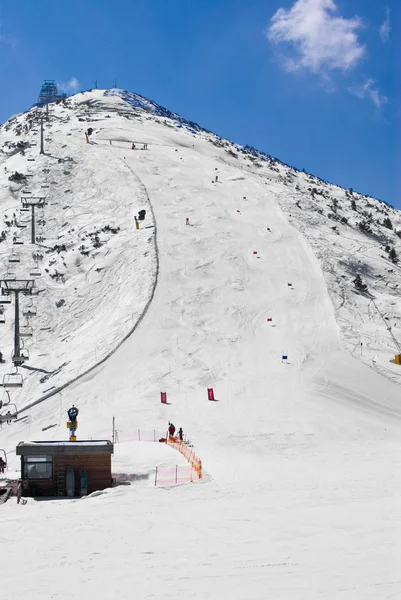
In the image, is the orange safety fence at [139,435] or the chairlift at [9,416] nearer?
the orange safety fence at [139,435]

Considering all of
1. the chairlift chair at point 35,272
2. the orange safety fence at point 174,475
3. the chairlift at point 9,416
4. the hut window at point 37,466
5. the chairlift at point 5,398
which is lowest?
the orange safety fence at point 174,475

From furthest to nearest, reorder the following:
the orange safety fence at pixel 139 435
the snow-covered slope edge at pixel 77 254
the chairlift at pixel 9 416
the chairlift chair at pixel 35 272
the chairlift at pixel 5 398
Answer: the chairlift chair at pixel 35 272
the snow-covered slope edge at pixel 77 254
the chairlift at pixel 5 398
the chairlift at pixel 9 416
the orange safety fence at pixel 139 435

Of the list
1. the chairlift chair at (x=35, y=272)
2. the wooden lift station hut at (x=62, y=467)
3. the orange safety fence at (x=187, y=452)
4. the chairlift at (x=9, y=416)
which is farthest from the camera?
the chairlift chair at (x=35, y=272)

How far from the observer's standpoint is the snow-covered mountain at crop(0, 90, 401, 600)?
1148cm

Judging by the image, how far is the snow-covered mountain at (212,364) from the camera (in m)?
11.5

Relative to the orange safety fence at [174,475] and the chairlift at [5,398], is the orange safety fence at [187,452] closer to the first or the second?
the orange safety fence at [174,475]

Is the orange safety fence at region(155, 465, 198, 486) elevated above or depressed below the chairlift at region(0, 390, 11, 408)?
below

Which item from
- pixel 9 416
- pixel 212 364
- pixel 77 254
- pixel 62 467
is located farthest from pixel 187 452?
pixel 77 254

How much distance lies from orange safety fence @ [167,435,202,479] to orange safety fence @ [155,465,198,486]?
6.8 inches

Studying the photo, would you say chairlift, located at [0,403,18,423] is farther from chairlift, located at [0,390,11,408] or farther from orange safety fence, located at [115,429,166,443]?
orange safety fence, located at [115,429,166,443]

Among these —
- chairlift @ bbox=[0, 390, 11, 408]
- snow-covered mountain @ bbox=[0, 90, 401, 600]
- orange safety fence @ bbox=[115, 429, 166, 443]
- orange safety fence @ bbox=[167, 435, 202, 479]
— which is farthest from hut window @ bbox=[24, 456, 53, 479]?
chairlift @ bbox=[0, 390, 11, 408]

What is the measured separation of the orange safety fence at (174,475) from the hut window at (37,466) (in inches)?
132

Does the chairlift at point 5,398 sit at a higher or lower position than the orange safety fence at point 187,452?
higher

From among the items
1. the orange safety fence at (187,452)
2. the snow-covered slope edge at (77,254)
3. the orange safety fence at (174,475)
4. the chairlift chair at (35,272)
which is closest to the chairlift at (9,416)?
the snow-covered slope edge at (77,254)
